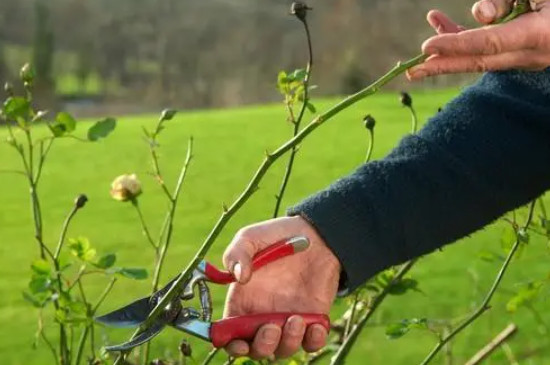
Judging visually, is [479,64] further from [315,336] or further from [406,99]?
[406,99]

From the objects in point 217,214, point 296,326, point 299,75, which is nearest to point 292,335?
point 296,326

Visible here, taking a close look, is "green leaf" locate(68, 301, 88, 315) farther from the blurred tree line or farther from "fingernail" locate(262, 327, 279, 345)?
the blurred tree line

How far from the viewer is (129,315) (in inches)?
35.1

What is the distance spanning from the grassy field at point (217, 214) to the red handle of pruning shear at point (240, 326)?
14.6 inches

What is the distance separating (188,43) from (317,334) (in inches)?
342

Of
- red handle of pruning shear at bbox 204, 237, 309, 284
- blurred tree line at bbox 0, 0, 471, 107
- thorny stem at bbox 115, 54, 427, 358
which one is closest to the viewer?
thorny stem at bbox 115, 54, 427, 358

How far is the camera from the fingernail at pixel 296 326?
90 centimetres

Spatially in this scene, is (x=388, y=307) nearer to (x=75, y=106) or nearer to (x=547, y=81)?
(x=547, y=81)

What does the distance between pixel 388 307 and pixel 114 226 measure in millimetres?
1295

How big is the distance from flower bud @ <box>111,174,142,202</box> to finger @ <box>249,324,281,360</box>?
1.55ft

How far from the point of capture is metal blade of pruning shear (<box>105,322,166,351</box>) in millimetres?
788

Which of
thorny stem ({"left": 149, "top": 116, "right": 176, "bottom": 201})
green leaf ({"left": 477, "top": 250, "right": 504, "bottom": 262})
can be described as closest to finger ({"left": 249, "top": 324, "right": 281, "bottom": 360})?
thorny stem ({"left": 149, "top": 116, "right": 176, "bottom": 201})

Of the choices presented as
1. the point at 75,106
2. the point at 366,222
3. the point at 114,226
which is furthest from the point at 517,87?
the point at 75,106

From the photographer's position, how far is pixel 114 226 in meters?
3.69
